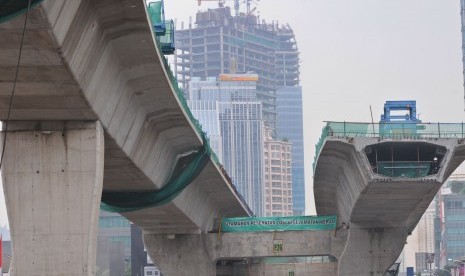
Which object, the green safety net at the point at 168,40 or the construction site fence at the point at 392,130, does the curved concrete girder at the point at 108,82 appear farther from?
the construction site fence at the point at 392,130

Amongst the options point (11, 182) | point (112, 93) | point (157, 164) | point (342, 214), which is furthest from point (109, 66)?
point (342, 214)

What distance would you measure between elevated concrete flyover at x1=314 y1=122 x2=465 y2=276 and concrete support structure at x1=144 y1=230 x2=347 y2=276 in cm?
335

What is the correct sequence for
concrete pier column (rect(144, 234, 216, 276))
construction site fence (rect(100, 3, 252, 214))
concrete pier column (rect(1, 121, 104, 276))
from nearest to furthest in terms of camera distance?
concrete pier column (rect(1, 121, 104, 276)) → construction site fence (rect(100, 3, 252, 214)) → concrete pier column (rect(144, 234, 216, 276))

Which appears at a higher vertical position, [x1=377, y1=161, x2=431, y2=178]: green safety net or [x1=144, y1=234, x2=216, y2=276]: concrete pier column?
[x1=377, y1=161, x2=431, y2=178]: green safety net

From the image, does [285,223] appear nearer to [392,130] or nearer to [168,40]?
[392,130]

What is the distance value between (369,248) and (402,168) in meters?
14.2

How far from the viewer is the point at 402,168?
61.1 meters

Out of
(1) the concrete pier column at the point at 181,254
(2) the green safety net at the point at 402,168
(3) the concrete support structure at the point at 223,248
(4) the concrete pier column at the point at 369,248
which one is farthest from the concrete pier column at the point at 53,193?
(3) the concrete support structure at the point at 223,248

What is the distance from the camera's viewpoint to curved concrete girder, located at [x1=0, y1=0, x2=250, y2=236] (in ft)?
99.9

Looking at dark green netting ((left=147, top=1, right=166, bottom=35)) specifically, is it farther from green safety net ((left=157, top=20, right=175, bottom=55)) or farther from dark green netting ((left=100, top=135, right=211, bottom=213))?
dark green netting ((left=100, top=135, right=211, bottom=213))

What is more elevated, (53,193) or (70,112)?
(70,112)

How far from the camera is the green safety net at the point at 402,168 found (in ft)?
200

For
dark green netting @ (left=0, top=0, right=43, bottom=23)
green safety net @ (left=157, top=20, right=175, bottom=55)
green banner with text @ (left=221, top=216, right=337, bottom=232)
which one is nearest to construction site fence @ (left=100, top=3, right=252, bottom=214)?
green safety net @ (left=157, top=20, right=175, bottom=55)

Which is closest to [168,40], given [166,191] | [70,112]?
[166,191]
